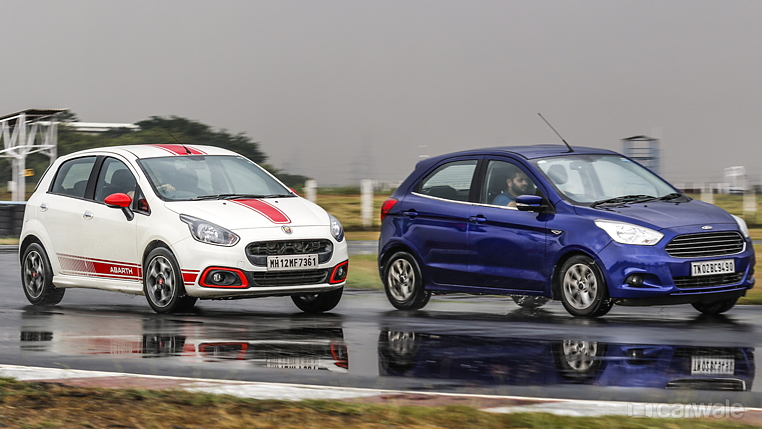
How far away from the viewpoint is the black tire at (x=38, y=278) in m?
12.9

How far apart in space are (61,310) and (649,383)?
7234 millimetres

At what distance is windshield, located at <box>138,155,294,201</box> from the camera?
11812 mm

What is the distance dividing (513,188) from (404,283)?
1.66 metres

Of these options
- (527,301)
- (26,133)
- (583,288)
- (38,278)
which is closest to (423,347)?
(583,288)

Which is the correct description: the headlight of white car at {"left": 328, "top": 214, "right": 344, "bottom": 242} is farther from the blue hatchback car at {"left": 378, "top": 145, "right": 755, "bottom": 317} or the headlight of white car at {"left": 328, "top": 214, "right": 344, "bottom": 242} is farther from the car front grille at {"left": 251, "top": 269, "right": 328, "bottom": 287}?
the blue hatchback car at {"left": 378, "top": 145, "right": 755, "bottom": 317}

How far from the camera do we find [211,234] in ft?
36.3

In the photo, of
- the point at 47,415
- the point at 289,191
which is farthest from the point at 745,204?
the point at 47,415

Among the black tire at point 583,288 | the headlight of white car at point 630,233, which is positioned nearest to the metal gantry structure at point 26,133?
the black tire at point 583,288

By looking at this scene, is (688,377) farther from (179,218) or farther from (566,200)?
(179,218)

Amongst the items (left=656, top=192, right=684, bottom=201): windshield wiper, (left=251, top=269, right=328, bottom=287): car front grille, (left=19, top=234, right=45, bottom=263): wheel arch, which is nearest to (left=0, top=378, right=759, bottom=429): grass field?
(left=251, top=269, right=328, bottom=287): car front grille

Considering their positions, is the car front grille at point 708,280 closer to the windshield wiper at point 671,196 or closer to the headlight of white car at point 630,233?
the headlight of white car at point 630,233

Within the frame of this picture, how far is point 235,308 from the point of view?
12.5 meters

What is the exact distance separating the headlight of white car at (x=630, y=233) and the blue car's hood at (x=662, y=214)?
0.05m

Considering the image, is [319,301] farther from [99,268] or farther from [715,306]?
[715,306]
